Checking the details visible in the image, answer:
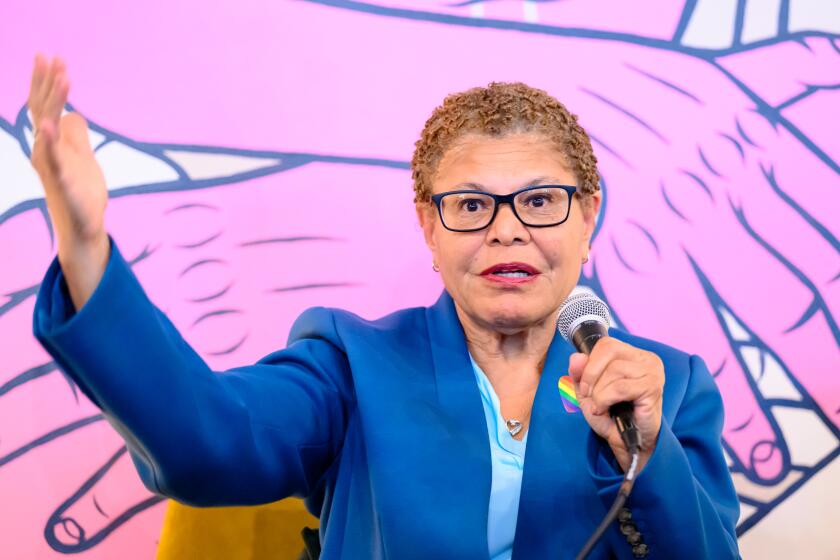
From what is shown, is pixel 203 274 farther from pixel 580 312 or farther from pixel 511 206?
pixel 580 312

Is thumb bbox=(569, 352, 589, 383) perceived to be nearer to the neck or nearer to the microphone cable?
the microphone cable

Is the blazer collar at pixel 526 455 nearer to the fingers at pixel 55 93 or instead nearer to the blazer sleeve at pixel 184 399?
the blazer sleeve at pixel 184 399

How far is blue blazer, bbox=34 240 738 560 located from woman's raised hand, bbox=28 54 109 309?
2cm

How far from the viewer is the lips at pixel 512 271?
50.5 inches

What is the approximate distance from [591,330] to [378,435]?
36 centimetres

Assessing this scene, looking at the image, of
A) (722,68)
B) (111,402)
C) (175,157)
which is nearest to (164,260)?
(175,157)

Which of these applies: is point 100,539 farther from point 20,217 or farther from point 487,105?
point 487,105

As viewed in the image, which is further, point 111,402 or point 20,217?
point 20,217

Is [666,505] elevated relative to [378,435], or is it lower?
lower

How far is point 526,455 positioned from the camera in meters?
1.23

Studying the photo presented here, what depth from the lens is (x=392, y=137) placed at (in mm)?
1919

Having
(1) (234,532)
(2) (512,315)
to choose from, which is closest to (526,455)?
(2) (512,315)

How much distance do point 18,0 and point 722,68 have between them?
1507mm

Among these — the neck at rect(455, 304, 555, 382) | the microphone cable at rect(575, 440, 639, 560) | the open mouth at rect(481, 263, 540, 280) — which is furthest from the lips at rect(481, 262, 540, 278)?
the microphone cable at rect(575, 440, 639, 560)
